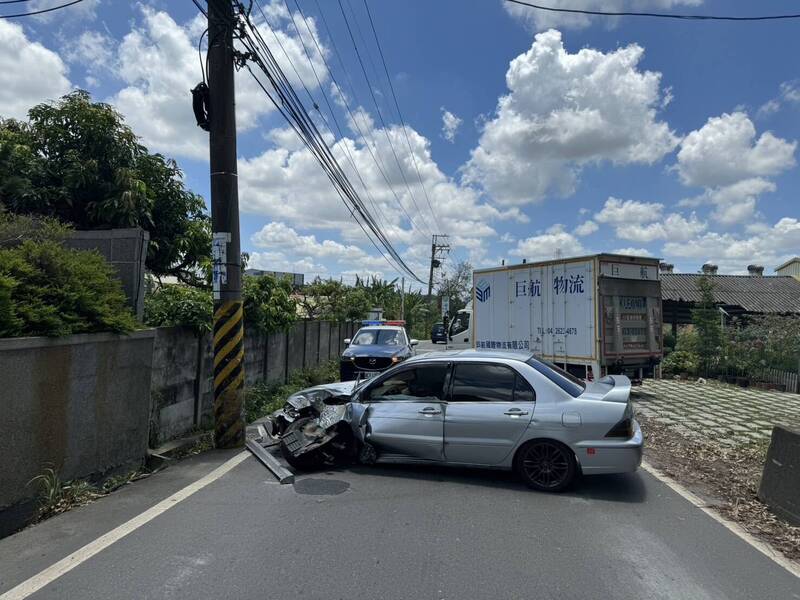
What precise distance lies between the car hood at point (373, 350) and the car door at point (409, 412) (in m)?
6.58

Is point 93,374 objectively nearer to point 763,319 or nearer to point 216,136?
point 216,136

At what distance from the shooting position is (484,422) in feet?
19.4

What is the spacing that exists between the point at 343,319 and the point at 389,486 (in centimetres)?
1813

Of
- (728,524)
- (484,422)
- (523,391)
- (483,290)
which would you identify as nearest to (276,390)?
(483,290)

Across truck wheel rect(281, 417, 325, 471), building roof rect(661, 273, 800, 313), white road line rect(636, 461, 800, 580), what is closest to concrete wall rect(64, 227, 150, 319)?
truck wheel rect(281, 417, 325, 471)

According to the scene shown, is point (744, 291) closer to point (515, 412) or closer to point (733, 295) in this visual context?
point (733, 295)

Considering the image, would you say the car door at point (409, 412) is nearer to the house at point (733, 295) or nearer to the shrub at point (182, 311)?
the shrub at point (182, 311)

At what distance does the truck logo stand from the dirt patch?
20.1ft

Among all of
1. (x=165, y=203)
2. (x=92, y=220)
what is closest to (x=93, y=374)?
(x=92, y=220)

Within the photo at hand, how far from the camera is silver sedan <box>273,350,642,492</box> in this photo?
18.3 ft

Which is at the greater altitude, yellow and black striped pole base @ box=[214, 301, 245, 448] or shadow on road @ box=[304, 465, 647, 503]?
yellow and black striped pole base @ box=[214, 301, 245, 448]

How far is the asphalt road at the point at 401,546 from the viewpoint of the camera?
11.8ft

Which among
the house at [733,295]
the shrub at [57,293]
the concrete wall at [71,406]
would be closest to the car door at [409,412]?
the concrete wall at [71,406]

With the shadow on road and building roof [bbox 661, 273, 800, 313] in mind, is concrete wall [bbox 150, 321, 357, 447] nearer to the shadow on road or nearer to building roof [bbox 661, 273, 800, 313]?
the shadow on road
